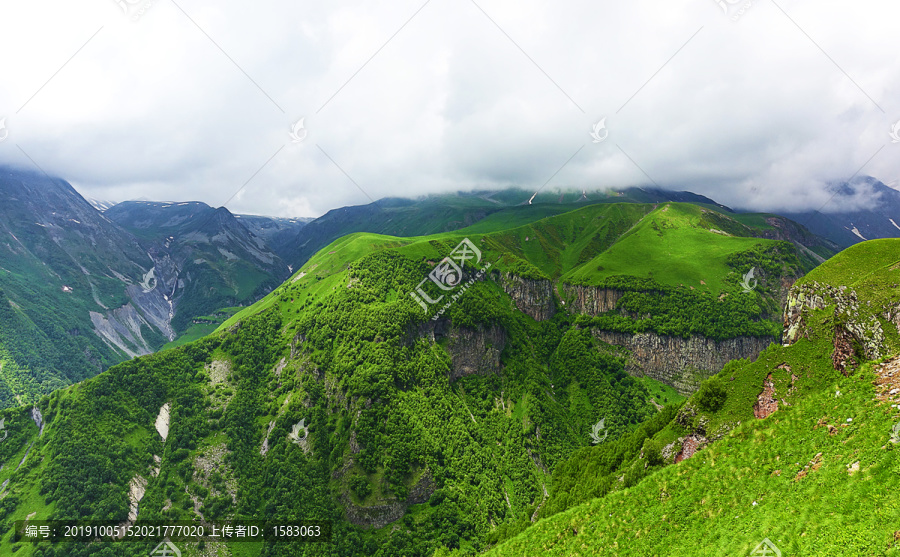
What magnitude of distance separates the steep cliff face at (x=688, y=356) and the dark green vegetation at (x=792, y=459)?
489ft

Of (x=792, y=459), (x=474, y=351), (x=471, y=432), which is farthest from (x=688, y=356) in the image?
(x=792, y=459)

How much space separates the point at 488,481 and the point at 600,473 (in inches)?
3471

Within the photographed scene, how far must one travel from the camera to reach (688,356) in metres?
193

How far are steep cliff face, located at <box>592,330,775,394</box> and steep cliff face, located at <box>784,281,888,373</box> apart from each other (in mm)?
154508

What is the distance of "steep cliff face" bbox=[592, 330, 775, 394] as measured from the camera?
625 ft

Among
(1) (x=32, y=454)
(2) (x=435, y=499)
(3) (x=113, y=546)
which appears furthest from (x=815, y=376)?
(1) (x=32, y=454)

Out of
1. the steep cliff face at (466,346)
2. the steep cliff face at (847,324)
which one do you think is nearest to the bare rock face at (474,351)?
the steep cliff face at (466,346)

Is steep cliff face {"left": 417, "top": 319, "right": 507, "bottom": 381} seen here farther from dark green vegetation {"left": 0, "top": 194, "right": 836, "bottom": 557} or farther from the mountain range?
the mountain range

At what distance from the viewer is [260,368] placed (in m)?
178

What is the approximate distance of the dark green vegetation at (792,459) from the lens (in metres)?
25.4

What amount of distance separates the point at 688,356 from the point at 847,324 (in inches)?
6596

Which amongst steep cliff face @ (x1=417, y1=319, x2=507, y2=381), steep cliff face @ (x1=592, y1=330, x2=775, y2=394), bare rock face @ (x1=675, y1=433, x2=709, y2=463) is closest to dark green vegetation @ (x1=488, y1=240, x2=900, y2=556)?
bare rock face @ (x1=675, y1=433, x2=709, y2=463)

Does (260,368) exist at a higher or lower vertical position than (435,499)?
higher

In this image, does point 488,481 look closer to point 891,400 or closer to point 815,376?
point 815,376
